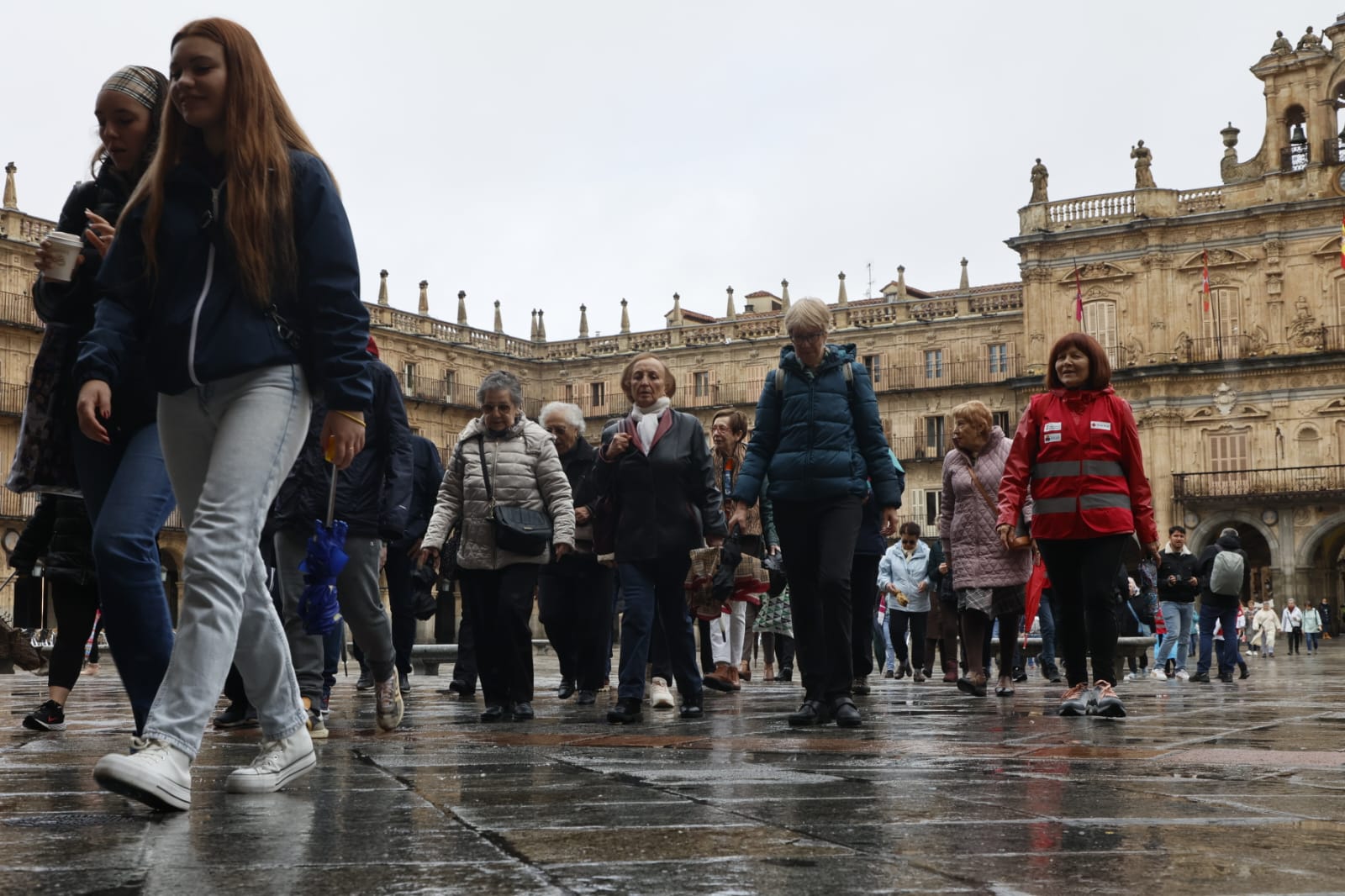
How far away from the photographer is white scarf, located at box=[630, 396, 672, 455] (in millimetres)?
7477

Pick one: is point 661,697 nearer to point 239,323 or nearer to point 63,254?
point 63,254

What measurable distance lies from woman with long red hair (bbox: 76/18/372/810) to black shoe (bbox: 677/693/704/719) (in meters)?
3.55

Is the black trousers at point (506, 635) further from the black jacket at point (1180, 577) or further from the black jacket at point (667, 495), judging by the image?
the black jacket at point (1180, 577)

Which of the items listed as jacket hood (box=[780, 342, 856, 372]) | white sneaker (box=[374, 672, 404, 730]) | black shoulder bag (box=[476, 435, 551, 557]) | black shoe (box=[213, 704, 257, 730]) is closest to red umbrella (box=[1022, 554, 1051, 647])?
jacket hood (box=[780, 342, 856, 372])

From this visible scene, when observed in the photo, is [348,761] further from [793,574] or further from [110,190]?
[793,574]

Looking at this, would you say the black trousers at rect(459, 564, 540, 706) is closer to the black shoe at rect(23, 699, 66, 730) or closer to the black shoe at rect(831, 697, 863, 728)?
the black shoe at rect(831, 697, 863, 728)

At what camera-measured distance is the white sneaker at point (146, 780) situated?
311cm

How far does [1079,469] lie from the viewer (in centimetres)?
678

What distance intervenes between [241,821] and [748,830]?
1023 mm

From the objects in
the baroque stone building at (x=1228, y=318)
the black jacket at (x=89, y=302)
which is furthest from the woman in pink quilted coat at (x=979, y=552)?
the baroque stone building at (x=1228, y=318)

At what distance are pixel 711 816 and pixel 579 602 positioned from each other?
5.81 meters

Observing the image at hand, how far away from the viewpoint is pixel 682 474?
739cm

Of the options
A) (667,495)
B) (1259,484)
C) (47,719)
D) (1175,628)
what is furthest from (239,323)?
(1259,484)

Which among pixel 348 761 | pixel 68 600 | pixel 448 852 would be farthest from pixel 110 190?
pixel 448 852
